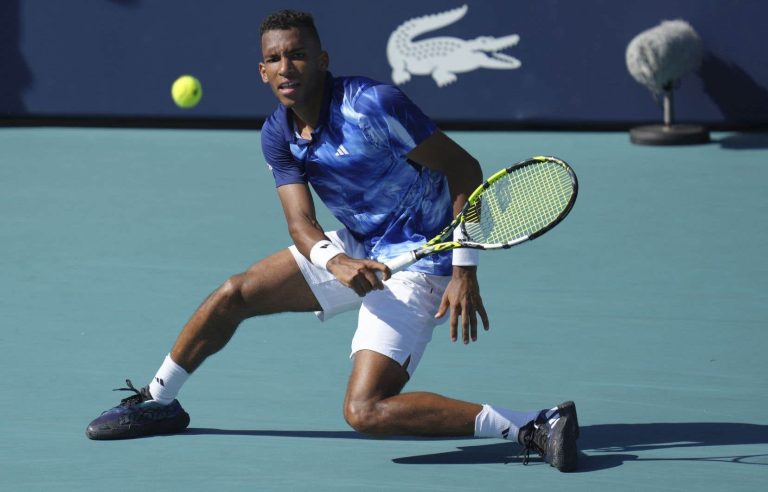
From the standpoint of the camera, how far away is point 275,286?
4.64 metres

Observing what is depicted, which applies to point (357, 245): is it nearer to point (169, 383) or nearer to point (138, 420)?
point (169, 383)

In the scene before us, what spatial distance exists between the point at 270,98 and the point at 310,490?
663 centimetres

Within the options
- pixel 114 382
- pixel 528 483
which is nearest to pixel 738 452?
pixel 528 483

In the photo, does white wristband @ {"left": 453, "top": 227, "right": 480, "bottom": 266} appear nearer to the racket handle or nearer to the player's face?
the racket handle

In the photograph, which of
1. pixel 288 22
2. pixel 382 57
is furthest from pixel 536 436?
pixel 382 57

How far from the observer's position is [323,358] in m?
5.41

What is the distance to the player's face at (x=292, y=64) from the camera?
4.54 m

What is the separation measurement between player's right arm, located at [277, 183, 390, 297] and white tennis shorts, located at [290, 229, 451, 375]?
0.10 meters

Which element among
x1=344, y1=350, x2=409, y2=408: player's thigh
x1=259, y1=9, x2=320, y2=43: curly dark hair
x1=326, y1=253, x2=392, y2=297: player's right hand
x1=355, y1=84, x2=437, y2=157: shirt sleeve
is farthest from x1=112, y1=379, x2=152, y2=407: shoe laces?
x1=259, y1=9, x2=320, y2=43: curly dark hair

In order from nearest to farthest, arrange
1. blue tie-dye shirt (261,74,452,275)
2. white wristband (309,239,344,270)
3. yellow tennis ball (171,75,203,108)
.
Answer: white wristband (309,239,344,270) < blue tie-dye shirt (261,74,452,275) < yellow tennis ball (171,75,203,108)

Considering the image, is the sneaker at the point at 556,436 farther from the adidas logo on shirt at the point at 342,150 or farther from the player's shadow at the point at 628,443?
the adidas logo on shirt at the point at 342,150

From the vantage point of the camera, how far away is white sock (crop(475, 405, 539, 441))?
427cm

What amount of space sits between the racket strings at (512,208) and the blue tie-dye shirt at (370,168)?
0.23 metres

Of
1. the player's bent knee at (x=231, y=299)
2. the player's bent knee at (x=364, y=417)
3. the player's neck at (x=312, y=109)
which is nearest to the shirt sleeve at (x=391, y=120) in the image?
the player's neck at (x=312, y=109)
